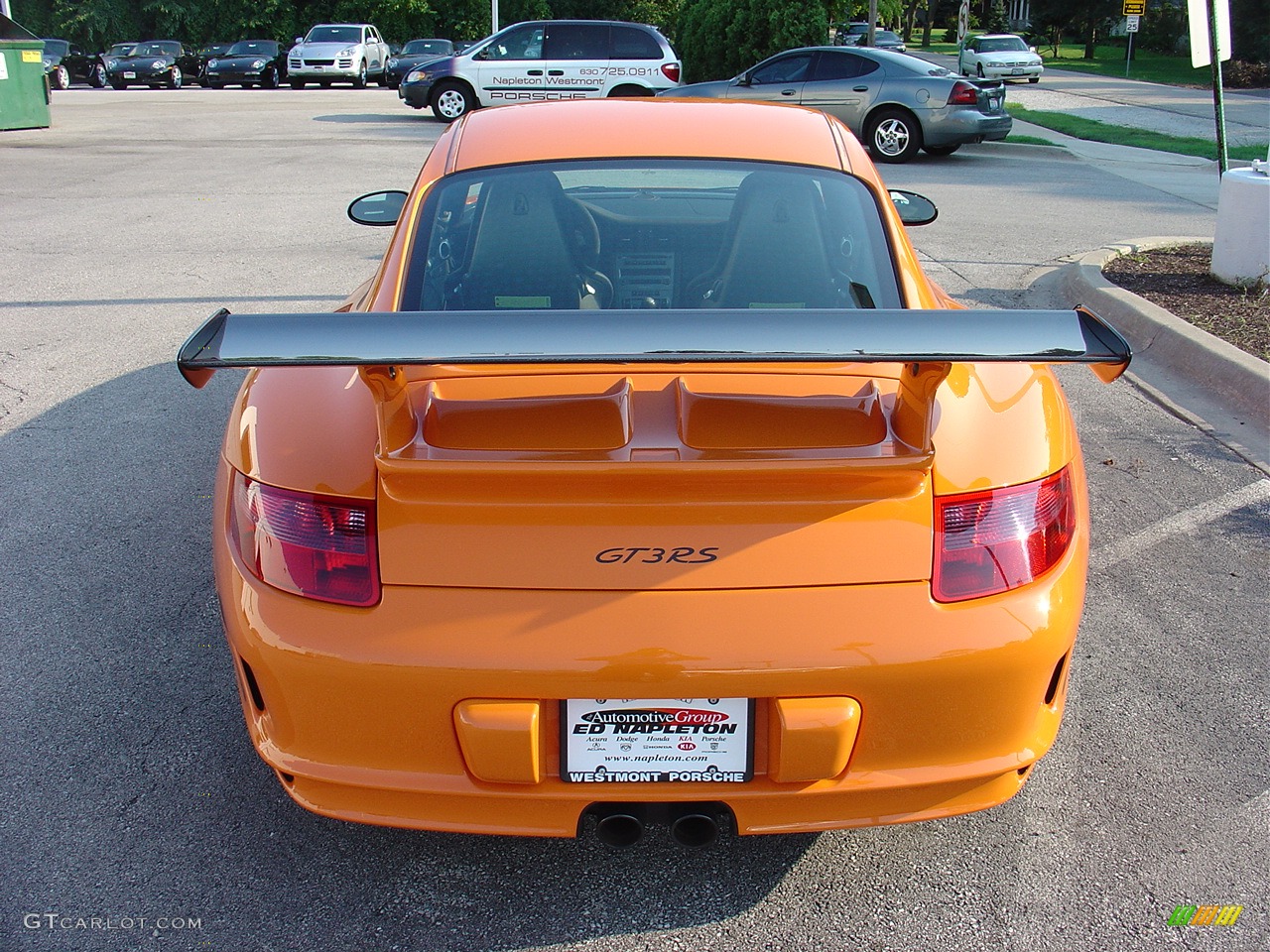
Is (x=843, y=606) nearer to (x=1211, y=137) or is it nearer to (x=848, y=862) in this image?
(x=848, y=862)

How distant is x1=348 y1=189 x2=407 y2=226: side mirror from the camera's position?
165 inches

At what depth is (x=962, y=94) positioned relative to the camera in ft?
49.1

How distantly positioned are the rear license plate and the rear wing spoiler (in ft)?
2.26

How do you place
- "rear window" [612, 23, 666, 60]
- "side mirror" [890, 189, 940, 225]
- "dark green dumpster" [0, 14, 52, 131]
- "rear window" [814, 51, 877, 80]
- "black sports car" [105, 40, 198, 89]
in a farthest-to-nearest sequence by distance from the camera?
"black sports car" [105, 40, 198, 89]
"rear window" [612, 23, 666, 60]
"dark green dumpster" [0, 14, 52, 131]
"rear window" [814, 51, 877, 80]
"side mirror" [890, 189, 940, 225]

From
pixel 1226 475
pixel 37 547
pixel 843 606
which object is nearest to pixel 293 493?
pixel 843 606

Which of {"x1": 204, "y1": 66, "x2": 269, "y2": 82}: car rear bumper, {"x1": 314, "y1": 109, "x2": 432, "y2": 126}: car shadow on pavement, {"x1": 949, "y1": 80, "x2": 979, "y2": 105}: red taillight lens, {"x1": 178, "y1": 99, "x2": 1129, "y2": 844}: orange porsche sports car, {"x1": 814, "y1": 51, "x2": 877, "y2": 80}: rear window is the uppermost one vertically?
{"x1": 204, "y1": 66, "x2": 269, "y2": 82}: car rear bumper

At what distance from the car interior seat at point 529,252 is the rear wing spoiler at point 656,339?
105 centimetres

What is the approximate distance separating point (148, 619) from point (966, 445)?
101 inches

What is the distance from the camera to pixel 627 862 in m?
2.55

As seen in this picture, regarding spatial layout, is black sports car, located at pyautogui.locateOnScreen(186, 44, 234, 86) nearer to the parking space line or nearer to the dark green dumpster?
the dark green dumpster

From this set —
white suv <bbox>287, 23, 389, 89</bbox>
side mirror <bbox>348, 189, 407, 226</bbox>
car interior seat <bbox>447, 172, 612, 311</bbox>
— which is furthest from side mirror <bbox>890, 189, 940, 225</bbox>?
white suv <bbox>287, 23, 389, 89</bbox>

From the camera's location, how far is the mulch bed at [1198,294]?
6.31m

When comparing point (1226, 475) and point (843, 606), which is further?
point (1226, 475)

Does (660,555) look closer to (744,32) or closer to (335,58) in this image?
(744,32)
